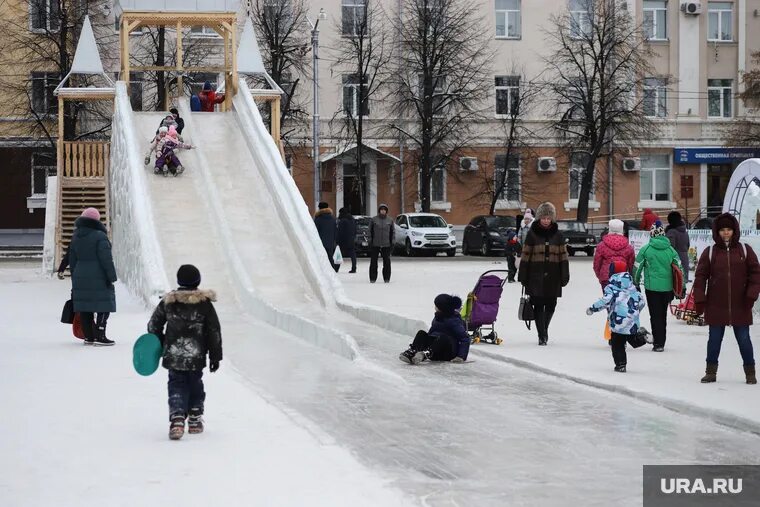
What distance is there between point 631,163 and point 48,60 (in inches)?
942

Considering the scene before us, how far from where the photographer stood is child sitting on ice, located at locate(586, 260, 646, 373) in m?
14.0

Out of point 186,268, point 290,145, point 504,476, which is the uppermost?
point 290,145

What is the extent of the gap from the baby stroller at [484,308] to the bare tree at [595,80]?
120ft

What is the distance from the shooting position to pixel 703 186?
58.0 metres

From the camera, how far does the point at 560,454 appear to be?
31.2ft

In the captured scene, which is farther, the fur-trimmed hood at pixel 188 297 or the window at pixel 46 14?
the window at pixel 46 14

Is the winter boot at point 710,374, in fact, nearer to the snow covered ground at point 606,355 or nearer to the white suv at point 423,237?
the snow covered ground at point 606,355

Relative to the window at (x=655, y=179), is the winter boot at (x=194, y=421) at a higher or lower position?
lower

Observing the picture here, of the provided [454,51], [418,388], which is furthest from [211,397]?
[454,51]

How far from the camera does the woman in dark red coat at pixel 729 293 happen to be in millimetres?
12867

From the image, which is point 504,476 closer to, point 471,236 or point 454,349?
point 454,349

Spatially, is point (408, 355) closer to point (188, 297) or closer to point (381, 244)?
point (188, 297)

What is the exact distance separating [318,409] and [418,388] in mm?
1644

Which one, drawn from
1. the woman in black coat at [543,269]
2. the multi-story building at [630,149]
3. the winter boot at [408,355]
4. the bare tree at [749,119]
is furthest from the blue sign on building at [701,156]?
the winter boot at [408,355]
